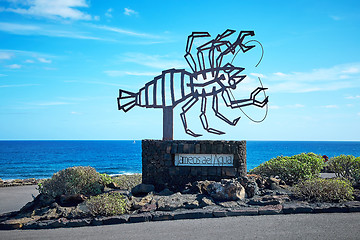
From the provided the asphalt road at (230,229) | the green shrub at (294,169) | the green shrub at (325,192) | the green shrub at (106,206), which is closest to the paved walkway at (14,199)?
the asphalt road at (230,229)

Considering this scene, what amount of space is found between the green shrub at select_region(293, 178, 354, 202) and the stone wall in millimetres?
2140

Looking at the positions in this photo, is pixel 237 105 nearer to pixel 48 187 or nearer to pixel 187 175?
pixel 187 175

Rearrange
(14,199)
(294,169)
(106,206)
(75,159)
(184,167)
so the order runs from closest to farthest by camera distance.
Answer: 1. (106,206)
2. (184,167)
3. (294,169)
4. (14,199)
5. (75,159)

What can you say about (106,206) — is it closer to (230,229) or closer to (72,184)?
(72,184)

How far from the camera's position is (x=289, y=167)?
1116 cm

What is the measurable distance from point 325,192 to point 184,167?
12.7 feet

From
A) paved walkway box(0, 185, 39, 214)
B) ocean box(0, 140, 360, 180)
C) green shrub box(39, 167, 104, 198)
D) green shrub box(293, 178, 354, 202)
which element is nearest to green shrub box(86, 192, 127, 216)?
green shrub box(39, 167, 104, 198)

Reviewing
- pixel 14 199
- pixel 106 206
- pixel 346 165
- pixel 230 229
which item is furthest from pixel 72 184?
pixel 346 165

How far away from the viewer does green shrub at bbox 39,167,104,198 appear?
9695mm

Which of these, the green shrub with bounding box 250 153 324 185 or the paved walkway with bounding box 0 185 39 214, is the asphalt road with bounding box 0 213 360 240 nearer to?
the green shrub with bounding box 250 153 324 185

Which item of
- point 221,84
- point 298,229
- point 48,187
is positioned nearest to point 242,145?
point 221,84

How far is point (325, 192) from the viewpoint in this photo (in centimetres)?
838

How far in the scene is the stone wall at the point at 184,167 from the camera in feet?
33.7

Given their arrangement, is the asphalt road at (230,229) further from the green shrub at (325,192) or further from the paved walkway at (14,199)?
the paved walkway at (14,199)
